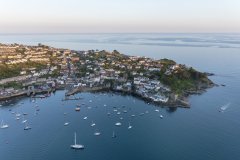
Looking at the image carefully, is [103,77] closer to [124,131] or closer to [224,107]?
[224,107]

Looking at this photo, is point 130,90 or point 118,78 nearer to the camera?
point 130,90

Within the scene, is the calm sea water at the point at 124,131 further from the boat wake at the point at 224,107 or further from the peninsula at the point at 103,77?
the peninsula at the point at 103,77

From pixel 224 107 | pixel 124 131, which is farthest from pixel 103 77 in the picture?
Answer: pixel 124 131

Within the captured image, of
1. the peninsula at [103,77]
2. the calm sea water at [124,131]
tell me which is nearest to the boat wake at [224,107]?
the calm sea water at [124,131]

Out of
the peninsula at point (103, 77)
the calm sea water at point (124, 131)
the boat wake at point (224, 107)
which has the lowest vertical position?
the calm sea water at point (124, 131)

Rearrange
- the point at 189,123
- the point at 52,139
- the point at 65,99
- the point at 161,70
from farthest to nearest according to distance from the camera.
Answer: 1. the point at 161,70
2. the point at 65,99
3. the point at 189,123
4. the point at 52,139

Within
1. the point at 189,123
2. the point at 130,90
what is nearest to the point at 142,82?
the point at 130,90

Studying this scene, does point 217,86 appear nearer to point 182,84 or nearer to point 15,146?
point 182,84

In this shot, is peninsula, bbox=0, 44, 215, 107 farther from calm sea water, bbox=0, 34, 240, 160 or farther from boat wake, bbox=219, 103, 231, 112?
boat wake, bbox=219, 103, 231, 112

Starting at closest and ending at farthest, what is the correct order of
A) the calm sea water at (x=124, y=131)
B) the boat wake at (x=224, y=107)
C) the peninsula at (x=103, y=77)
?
the calm sea water at (x=124, y=131) < the boat wake at (x=224, y=107) < the peninsula at (x=103, y=77)
